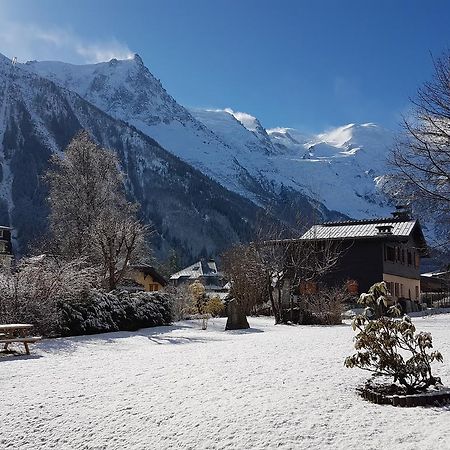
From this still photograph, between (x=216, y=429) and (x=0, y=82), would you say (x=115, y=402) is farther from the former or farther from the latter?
(x=0, y=82)

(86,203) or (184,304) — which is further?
(86,203)

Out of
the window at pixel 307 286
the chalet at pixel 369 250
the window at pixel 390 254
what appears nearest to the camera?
the window at pixel 307 286

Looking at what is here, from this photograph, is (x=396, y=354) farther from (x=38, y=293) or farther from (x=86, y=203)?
(x=86, y=203)

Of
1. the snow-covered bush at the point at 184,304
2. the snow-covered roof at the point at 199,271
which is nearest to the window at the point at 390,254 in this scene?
the snow-covered bush at the point at 184,304

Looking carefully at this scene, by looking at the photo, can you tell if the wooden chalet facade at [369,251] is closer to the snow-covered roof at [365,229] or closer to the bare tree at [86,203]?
the snow-covered roof at [365,229]

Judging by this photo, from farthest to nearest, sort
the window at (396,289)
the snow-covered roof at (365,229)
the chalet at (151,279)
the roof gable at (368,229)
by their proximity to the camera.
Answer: the chalet at (151,279)
the window at (396,289)
the snow-covered roof at (365,229)
the roof gable at (368,229)

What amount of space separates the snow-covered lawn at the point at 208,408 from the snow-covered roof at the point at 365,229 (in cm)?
2999

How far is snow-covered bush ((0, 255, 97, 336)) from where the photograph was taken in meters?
16.0

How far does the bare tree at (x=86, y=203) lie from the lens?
91.5ft

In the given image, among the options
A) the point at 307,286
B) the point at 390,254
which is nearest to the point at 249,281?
the point at 307,286

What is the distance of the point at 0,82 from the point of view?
7244 inches

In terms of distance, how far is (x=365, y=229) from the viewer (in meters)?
40.8

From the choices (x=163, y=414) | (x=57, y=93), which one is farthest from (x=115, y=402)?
(x=57, y=93)

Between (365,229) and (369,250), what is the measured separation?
6.32 feet
